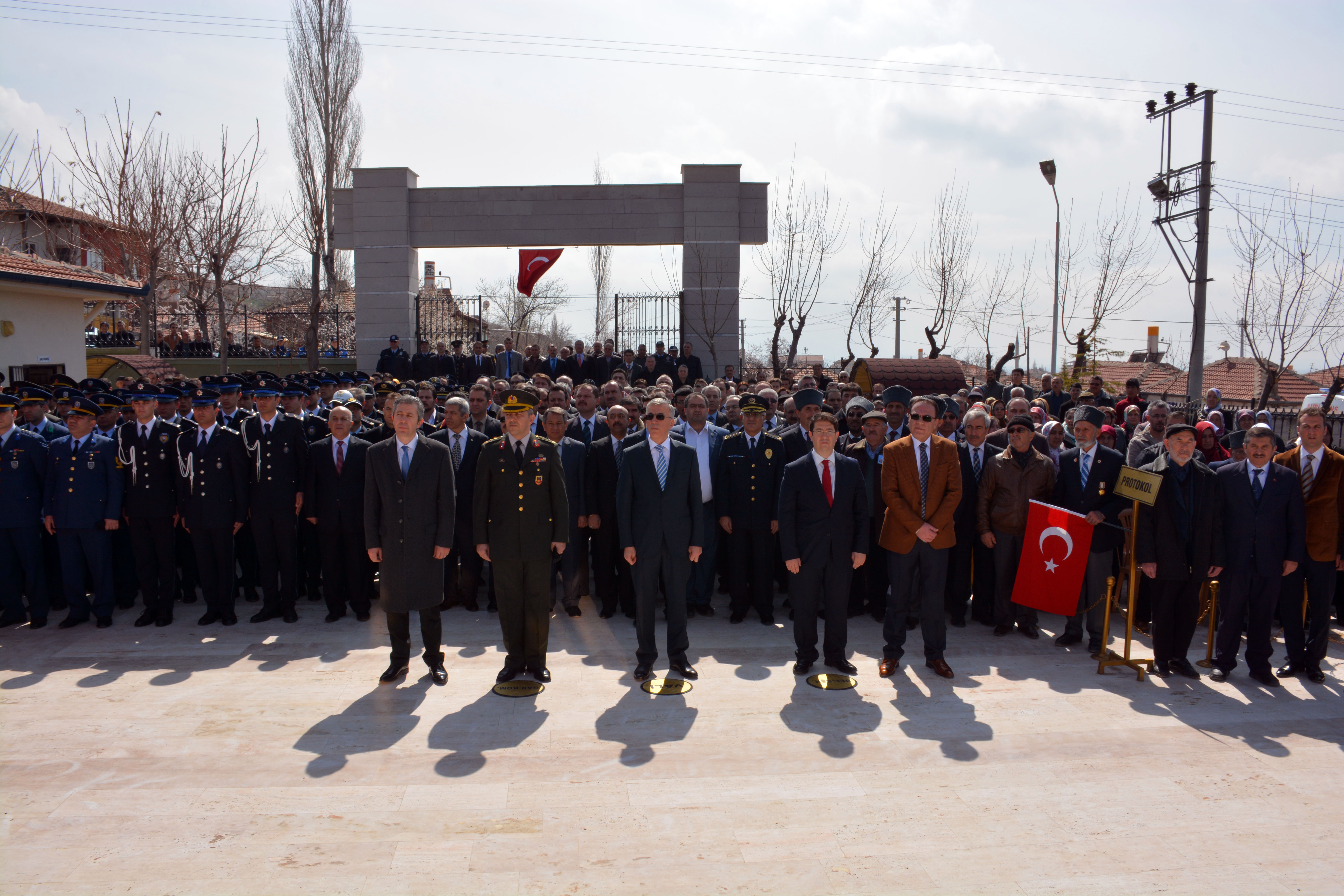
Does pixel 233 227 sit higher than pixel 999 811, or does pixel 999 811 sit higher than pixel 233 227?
pixel 233 227

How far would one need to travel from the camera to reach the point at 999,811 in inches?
170

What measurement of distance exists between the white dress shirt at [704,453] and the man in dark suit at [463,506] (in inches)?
78.2

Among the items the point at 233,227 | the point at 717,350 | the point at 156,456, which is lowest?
the point at 156,456

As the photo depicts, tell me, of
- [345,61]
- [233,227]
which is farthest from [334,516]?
[345,61]

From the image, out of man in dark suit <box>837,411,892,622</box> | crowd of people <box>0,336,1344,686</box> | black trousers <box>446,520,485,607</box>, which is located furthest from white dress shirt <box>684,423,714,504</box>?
black trousers <box>446,520,485,607</box>

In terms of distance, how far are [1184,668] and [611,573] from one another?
15.9 feet

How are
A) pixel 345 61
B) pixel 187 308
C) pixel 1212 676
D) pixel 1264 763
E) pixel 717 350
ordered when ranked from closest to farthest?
pixel 1264 763
pixel 1212 676
pixel 717 350
pixel 187 308
pixel 345 61

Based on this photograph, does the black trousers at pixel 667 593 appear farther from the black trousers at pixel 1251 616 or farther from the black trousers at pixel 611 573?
the black trousers at pixel 1251 616

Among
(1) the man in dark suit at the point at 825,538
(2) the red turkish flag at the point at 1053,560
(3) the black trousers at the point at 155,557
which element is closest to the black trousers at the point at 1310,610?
(2) the red turkish flag at the point at 1053,560

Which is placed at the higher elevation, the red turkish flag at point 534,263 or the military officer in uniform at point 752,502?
the red turkish flag at point 534,263

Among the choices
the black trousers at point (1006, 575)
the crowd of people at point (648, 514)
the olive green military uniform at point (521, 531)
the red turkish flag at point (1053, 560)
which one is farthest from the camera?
the black trousers at point (1006, 575)

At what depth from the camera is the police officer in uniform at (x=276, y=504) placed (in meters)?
7.52

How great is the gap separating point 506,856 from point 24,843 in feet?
7.78

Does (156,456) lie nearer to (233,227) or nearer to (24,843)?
(24,843)
